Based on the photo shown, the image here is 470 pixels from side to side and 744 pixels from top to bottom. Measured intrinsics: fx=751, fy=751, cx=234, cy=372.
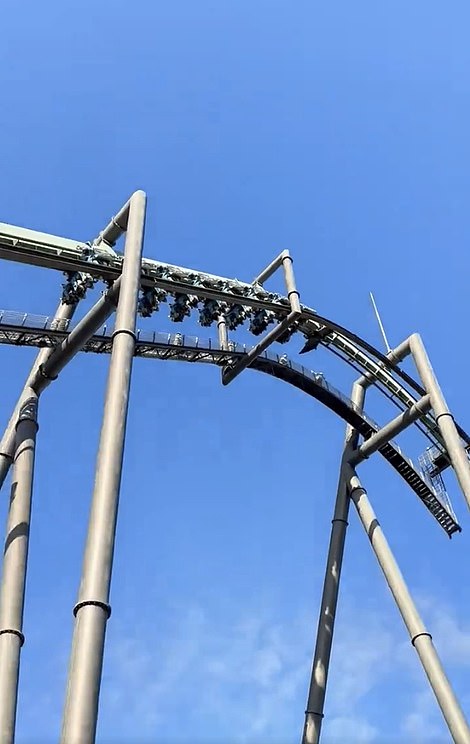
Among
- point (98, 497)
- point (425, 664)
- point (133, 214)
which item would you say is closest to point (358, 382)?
point (425, 664)

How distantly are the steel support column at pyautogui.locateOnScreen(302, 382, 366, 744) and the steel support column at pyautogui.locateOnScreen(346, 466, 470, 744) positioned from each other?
0.37m

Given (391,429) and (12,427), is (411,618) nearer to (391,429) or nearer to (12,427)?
(391,429)

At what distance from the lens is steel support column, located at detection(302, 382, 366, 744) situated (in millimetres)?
13500

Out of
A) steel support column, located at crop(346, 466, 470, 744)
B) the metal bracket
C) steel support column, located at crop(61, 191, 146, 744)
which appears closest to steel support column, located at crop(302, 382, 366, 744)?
steel support column, located at crop(346, 466, 470, 744)

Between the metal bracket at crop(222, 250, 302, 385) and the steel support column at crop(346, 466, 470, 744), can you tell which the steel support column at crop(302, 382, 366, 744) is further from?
the metal bracket at crop(222, 250, 302, 385)

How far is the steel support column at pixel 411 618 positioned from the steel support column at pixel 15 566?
704 centimetres

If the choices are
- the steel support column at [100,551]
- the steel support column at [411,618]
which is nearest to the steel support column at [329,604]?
the steel support column at [411,618]

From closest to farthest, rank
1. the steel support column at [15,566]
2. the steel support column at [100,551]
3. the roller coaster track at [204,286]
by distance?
1. the steel support column at [100,551]
2. the steel support column at [15,566]
3. the roller coaster track at [204,286]

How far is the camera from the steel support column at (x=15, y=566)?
9070 millimetres

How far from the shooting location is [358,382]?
17938mm

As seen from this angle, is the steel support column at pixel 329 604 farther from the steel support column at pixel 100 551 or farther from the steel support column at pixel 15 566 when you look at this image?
the steel support column at pixel 100 551

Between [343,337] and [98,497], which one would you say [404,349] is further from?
[98,497]

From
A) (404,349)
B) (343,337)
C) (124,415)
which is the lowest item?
(124,415)

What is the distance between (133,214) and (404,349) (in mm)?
7408
